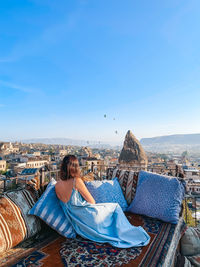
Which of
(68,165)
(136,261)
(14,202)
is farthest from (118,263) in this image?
(14,202)

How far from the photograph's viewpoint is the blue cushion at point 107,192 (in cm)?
232

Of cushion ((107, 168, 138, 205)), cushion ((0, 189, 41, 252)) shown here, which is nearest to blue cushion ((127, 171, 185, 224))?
cushion ((107, 168, 138, 205))

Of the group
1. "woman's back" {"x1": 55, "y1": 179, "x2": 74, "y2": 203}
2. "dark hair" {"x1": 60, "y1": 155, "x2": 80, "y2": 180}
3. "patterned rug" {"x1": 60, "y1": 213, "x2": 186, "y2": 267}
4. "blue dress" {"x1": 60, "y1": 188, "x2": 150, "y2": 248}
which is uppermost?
"dark hair" {"x1": 60, "y1": 155, "x2": 80, "y2": 180}

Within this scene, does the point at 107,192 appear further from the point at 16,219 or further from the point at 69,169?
the point at 16,219

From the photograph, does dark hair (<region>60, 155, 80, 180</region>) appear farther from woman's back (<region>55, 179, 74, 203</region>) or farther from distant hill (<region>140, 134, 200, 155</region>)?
distant hill (<region>140, 134, 200, 155</region>)

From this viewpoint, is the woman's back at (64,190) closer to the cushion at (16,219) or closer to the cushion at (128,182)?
the cushion at (16,219)

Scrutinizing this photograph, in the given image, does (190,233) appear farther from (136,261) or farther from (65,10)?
(65,10)

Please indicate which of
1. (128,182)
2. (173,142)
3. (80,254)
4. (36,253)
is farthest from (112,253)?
(173,142)

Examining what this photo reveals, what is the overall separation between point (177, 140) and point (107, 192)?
161 m

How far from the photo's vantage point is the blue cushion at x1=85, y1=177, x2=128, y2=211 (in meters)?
2.32

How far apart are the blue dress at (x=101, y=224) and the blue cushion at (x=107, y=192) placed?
1.50ft

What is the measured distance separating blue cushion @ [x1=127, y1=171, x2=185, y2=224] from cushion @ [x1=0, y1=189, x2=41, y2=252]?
1.19 meters

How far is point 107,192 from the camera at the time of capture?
2.38 meters

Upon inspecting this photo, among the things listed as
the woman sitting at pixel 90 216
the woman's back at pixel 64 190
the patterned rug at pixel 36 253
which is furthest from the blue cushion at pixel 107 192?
the patterned rug at pixel 36 253
